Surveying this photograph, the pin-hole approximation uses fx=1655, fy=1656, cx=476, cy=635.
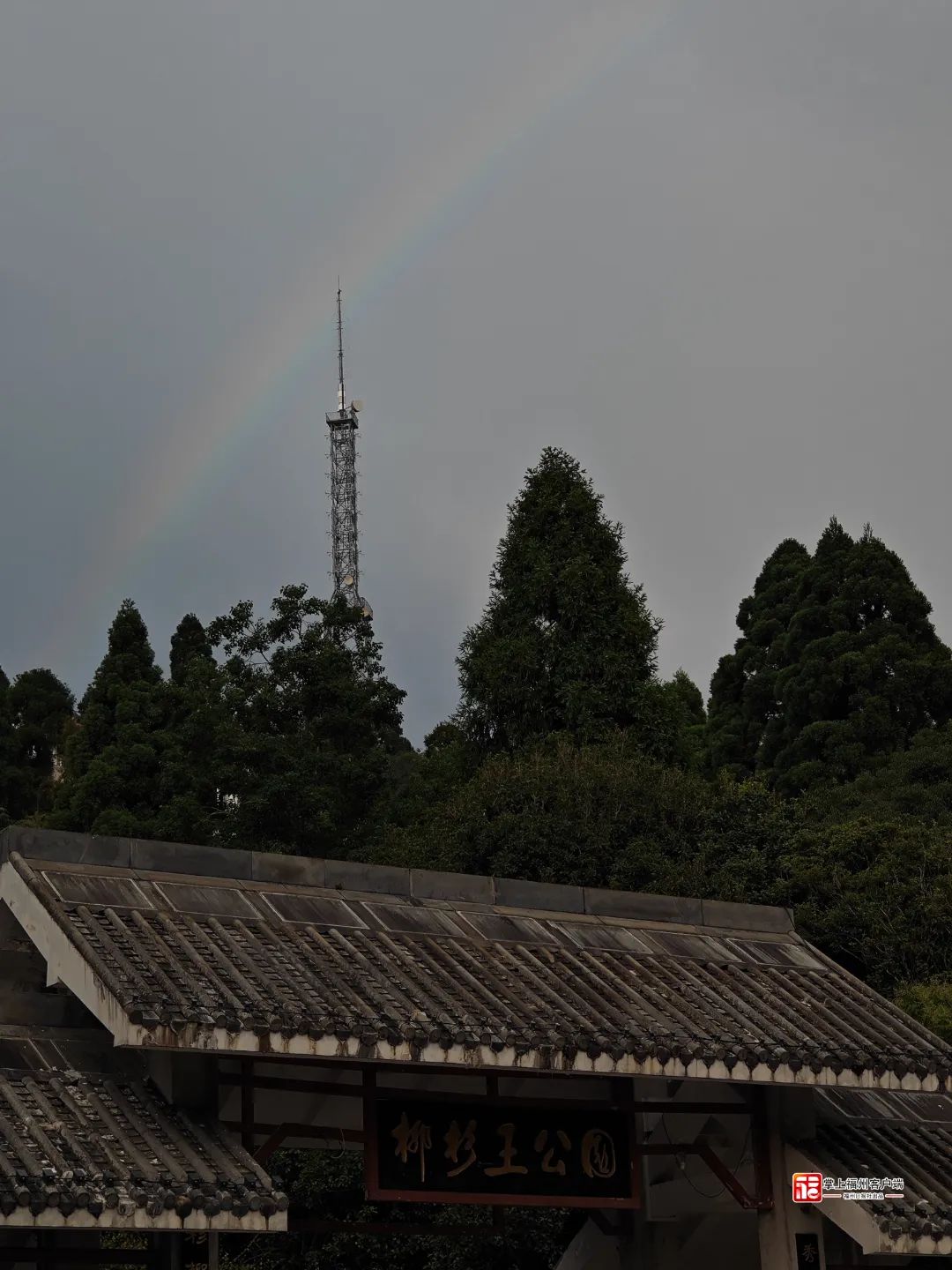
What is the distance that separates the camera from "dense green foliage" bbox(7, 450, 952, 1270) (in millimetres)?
30312

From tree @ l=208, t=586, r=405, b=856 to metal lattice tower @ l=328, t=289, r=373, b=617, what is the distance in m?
29.9

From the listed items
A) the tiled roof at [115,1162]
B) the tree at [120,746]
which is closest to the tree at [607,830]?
the tree at [120,746]

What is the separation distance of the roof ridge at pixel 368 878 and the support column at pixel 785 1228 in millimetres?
2370

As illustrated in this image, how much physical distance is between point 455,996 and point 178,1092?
2.04 m

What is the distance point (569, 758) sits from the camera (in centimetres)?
3634

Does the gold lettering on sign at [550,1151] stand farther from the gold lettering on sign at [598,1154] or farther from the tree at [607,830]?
the tree at [607,830]

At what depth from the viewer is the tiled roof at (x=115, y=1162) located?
9.32m

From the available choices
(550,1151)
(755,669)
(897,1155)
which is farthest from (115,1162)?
(755,669)

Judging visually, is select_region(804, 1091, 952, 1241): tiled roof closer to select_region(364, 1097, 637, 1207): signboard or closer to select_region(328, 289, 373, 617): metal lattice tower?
select_region(364, 1097, 637, 1207): signboard

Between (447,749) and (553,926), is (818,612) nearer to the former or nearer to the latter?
(447,749)

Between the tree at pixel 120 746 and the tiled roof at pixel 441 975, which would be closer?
the tiled roof at pixel 441 975

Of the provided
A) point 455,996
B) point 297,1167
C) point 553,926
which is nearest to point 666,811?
point 297,1167

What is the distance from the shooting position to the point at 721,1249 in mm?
15141

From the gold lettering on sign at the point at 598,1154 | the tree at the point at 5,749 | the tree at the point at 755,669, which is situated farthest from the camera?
the tree at the point at 5,749
